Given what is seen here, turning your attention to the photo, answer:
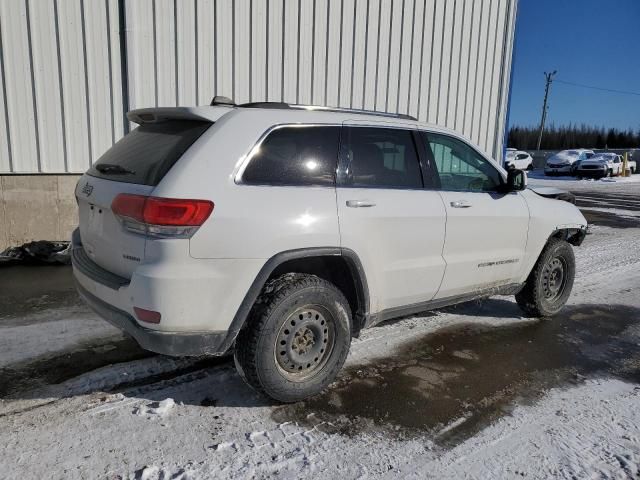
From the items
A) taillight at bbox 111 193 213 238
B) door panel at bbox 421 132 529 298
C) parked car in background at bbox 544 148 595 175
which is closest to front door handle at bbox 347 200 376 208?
door panel at bbox 421 132 529 298

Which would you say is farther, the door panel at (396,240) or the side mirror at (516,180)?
the side mirror at (516,180)

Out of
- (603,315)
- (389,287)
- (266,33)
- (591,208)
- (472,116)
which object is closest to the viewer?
(389,287)

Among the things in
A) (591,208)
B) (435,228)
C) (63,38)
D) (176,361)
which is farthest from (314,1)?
(591,208)

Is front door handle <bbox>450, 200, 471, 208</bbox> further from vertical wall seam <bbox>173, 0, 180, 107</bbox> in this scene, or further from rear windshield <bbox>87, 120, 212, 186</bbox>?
Answer: vertical wall seam <bbox>173, 0, 180, 107</bbox>

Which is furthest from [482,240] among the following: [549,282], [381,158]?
[549,282]

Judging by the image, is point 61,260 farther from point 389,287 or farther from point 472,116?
point 472,116

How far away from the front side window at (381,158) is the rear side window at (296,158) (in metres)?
0.14

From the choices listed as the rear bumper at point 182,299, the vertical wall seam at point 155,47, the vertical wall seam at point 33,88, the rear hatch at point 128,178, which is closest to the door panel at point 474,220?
the rear bumper at point 182,299

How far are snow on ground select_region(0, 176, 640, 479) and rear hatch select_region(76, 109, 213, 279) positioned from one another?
0.89m

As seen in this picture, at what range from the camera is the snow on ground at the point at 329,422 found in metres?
2.54

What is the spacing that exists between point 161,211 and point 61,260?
4680 mm

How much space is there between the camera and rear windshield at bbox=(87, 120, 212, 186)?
2.82 metres

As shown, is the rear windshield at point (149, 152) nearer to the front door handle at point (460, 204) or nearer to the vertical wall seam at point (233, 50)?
the front door handle at point (460, 204)

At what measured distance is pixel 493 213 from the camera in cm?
413
